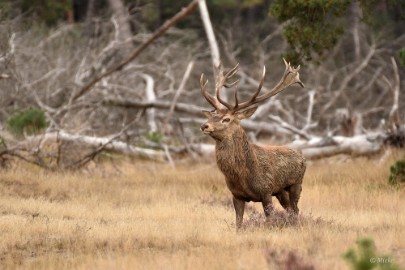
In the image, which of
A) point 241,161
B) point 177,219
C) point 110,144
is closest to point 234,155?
point 241,161

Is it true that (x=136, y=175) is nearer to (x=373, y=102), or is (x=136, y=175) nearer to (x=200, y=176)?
(x=200, y=176)

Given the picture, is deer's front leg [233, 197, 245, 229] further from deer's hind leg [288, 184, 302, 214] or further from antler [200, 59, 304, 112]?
antler [200, 59, 304, 112]

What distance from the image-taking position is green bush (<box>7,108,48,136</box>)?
17.5 m

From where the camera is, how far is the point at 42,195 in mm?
13766

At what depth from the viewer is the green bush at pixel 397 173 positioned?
1398cm

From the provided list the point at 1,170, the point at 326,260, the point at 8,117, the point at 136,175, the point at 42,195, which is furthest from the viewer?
the point at 8,117

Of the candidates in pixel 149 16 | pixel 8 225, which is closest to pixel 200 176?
pixel 8 225

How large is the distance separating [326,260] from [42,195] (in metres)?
7.01

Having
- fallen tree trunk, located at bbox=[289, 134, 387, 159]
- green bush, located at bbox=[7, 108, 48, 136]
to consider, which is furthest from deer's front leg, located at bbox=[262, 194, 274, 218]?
green bush, located at bbox=[7, 108, 48, 136]

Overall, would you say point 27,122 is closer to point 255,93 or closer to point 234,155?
point 255,93

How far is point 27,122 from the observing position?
17562mm

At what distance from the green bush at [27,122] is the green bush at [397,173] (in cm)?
743

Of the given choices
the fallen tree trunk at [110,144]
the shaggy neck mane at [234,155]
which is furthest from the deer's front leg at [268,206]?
the fallen tree trunk at [110,144]

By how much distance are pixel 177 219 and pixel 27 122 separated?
7214 millimetres
